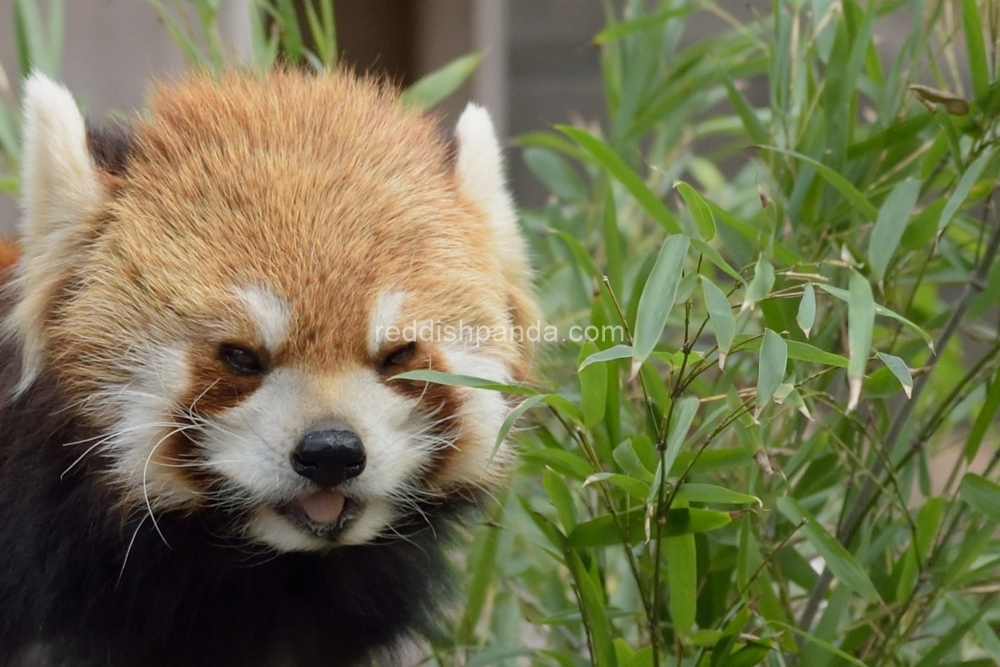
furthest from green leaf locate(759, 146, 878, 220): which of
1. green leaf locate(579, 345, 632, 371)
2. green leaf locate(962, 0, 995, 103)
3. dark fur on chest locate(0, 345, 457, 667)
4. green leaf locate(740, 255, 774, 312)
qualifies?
dark fur on chest locate(0, 345, 457, 667)

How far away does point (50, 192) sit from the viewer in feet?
4.42

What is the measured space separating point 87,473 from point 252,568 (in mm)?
238

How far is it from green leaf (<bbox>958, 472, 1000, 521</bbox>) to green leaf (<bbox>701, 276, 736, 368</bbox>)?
20.4 inches

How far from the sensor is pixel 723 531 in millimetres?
1620

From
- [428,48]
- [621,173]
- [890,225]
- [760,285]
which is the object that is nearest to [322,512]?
[760,285]

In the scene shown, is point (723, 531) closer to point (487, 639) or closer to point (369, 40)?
A: point (487, 639)

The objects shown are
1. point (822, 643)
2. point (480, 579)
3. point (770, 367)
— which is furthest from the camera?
point (480, 579)

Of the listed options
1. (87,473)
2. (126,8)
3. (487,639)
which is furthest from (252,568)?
(126,8)

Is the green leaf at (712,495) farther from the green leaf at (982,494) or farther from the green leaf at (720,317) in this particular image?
the green leaf at (982,494)

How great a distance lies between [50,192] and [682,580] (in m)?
0.92

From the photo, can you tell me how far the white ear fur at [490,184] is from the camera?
150 cm

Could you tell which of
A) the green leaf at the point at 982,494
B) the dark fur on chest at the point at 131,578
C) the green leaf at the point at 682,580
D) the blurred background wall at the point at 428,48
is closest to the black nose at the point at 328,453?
the dark fur on chest at the point at 131,578

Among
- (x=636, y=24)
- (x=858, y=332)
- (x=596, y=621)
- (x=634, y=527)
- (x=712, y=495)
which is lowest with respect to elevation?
(x=596, y=621)

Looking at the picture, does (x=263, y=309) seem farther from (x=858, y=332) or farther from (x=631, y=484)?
(x=858, y=332)
